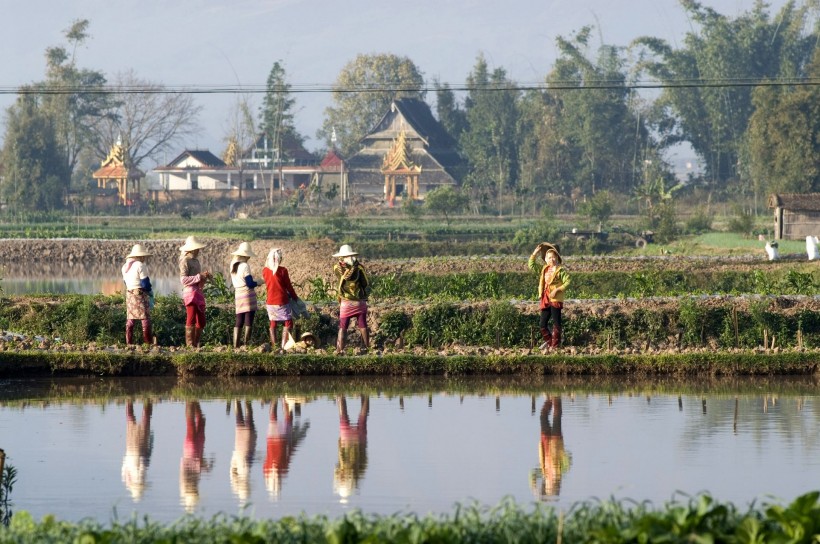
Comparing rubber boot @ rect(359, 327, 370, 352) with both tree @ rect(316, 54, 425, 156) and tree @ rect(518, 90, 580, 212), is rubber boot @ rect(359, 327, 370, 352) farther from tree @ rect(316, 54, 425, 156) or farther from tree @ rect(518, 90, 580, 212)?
tree @ rect(316, 54, 425, 156)

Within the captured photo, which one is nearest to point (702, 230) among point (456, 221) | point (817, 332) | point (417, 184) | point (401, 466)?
point (456, 221)

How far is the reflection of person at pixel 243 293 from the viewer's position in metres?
17.3

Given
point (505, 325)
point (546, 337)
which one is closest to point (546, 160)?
point (505, 325)

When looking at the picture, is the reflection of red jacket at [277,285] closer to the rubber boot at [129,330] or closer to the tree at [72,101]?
the rubber boot at [129,330]

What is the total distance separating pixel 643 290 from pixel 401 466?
12369 mm

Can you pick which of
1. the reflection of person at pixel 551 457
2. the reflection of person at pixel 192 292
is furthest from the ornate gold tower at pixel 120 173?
the reflection of person at pixel 551 457

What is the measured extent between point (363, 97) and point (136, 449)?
8509 centimetres

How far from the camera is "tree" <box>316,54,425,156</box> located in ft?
308

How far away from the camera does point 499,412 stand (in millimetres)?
13844

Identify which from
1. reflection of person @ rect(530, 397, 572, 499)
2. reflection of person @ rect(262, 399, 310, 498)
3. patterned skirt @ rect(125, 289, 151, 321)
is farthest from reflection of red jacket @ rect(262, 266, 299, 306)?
reflection of person @ rect(530, 397, 572, 499)

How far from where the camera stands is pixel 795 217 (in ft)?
152

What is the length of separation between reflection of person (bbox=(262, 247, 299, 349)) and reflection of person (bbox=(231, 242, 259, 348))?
28cm

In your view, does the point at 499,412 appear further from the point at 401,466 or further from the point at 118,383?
the point at 118,383

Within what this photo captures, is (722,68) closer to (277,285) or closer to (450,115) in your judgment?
(450,115)
